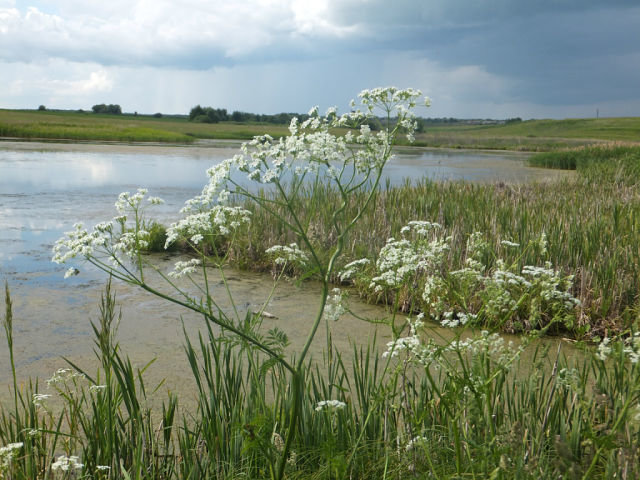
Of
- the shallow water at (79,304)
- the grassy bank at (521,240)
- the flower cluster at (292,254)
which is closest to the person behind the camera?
the flower cluster at (292,254)

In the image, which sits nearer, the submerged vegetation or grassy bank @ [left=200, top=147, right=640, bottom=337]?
the submerged vegetation

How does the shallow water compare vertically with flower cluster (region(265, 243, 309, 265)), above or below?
below

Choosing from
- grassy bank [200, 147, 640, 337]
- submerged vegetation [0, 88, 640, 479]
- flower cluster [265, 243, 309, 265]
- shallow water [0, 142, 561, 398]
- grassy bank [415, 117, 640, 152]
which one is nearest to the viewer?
submerged vegetation [0, 88, 640, 479]

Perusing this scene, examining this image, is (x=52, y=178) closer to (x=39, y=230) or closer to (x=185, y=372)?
(x=39, y=230)

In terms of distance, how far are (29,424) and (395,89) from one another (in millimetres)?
2266

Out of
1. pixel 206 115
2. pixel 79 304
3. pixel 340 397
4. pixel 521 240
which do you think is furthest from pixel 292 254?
pixel 206 115

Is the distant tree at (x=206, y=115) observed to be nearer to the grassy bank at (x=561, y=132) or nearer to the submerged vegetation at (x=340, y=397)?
the grassy bank at (x=561, y=132)

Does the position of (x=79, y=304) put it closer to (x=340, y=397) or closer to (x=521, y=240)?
(x=340, y=397)

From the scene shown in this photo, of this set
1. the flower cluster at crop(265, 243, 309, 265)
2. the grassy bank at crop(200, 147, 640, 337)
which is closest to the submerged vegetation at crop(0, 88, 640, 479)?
the flower cluster at crop(265, 243, 309, 265)

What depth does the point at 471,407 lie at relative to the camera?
1.69m

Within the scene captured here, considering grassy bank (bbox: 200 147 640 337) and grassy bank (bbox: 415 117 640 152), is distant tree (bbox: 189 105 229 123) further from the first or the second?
grassy bank (bbox: 200 147 640 337)

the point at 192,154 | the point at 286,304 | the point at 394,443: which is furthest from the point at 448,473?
the point at 192,154

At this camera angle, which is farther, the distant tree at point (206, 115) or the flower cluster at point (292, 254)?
the distant tree at point (206, 115)

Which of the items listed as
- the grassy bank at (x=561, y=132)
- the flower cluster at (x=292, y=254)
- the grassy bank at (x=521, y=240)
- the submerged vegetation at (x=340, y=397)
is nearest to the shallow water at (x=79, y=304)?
the flower cluster at (x=292, y=254)
